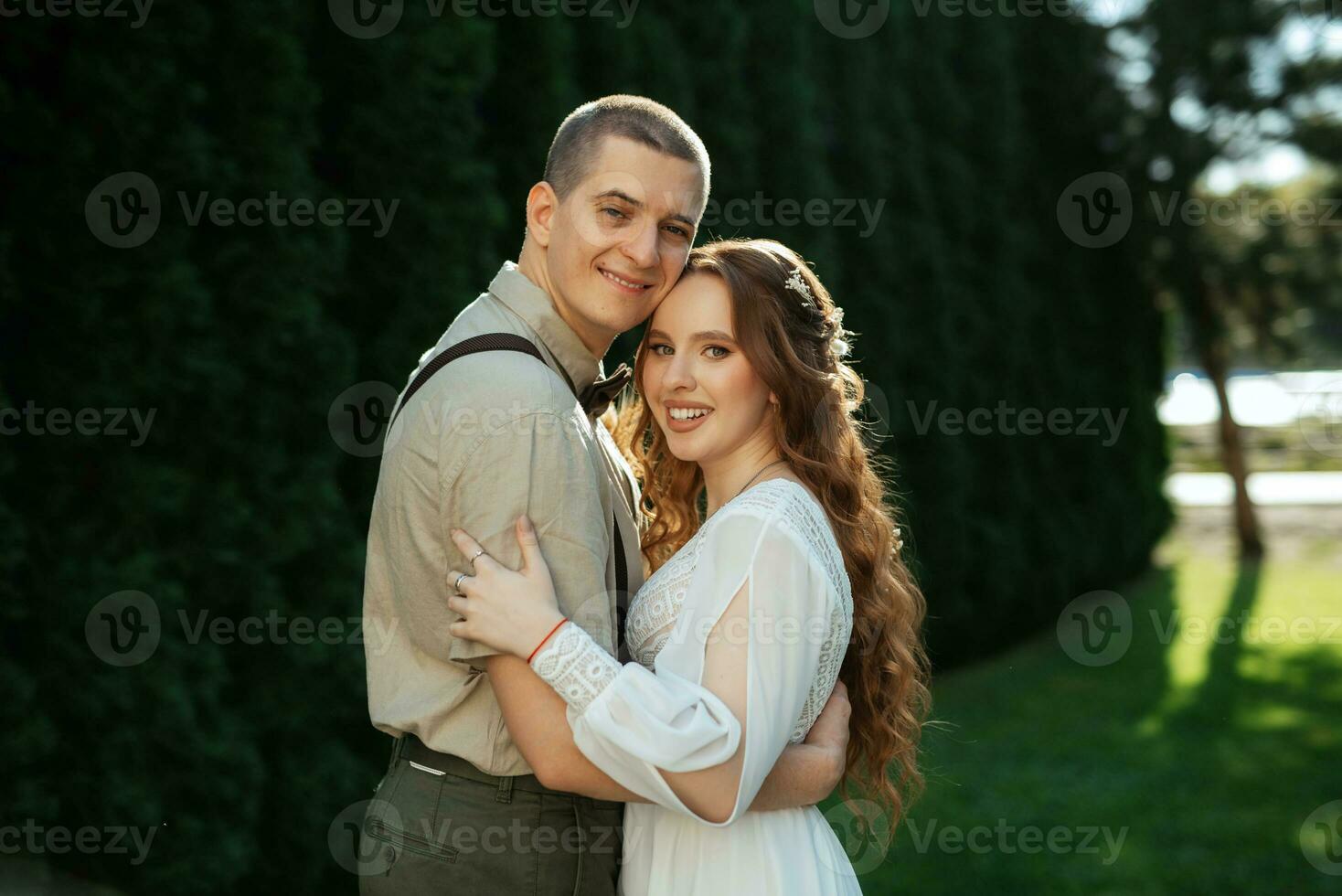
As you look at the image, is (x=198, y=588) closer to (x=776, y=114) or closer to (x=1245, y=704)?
(x=776, y=114)

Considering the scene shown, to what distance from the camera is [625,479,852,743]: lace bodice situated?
2.38 metres

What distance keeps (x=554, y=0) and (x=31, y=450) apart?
2.73 m

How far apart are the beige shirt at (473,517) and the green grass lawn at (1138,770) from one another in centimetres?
132

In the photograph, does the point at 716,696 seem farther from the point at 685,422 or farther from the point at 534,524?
the point at 685,422

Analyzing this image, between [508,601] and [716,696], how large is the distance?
40cm

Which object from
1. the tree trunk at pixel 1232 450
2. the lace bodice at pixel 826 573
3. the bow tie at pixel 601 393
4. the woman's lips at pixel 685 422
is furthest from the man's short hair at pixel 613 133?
the tree trunk at pixel 1232 450

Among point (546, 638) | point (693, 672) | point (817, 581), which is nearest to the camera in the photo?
point (546, 638)

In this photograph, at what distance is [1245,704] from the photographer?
7797mm

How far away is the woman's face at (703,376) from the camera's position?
8.36ft

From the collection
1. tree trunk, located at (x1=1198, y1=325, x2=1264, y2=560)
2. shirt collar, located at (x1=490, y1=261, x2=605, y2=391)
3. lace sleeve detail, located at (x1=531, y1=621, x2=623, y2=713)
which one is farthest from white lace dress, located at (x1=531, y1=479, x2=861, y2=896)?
tree trunk, located at (x1=1198, y1=325, x2=1264, y2=560)

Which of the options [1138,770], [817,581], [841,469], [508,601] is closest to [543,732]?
[508,601]

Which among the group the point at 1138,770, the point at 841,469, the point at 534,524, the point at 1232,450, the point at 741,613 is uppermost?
the point at 1232,450

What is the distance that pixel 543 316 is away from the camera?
2445 millimetres

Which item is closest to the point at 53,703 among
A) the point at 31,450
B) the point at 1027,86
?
the point at 31,450
